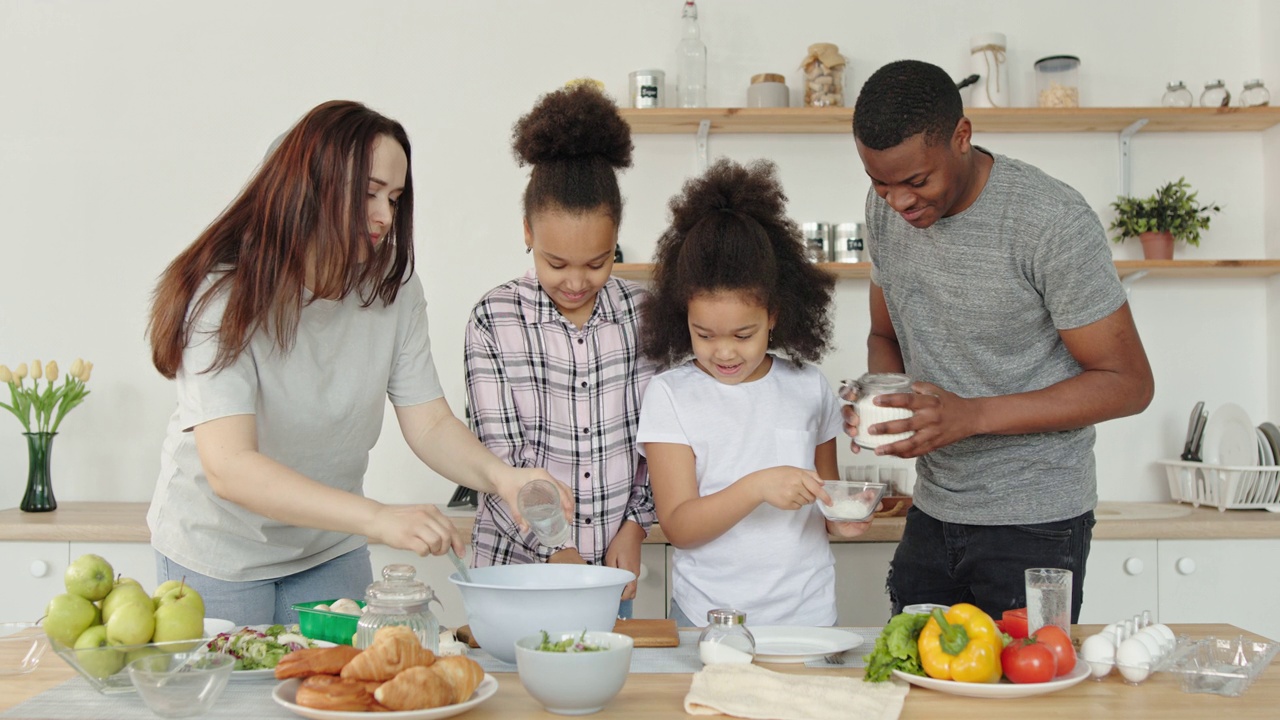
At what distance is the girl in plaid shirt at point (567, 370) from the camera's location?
1.93m

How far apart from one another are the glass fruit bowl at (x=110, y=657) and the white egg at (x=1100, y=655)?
107 centimetres

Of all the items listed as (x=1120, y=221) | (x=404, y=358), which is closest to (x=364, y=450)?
(x=404, y=358)

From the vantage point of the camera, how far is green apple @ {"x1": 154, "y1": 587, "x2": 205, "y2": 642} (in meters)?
1.26

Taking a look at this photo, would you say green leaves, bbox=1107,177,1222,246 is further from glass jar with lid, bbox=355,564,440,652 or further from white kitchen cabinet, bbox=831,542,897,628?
glass jar with lid, bbox=355,564,440,652

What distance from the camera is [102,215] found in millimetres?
3299

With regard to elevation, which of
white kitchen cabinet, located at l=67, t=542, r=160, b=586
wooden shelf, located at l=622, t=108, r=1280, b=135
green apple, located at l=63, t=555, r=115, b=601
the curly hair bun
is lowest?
white kitchen cabinet, located at l=67, t=542, r=160, b=586

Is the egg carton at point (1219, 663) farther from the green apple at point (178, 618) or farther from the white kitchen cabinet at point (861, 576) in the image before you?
the white kitchen cabinet at point (861, 576)

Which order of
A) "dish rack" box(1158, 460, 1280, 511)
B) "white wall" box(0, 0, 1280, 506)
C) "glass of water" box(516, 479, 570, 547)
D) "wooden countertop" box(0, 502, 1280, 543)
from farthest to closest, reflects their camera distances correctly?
"white wall" box(0, 0, 1280, 506)
"dish rack" box(1158, 460, 1280, 511)
"wooden countertop" box(0, 502, 1280, 543)
"glass of water" box(516, 479, 570, 547)

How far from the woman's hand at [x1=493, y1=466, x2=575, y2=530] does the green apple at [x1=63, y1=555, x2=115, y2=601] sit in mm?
562

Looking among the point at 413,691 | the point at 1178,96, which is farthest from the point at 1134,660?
the point at 1178,96

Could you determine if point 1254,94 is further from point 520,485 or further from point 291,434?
point 291,434

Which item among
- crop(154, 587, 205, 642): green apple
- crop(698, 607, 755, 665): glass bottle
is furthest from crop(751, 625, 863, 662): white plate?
crop(154, 587, 205, 642): green apple

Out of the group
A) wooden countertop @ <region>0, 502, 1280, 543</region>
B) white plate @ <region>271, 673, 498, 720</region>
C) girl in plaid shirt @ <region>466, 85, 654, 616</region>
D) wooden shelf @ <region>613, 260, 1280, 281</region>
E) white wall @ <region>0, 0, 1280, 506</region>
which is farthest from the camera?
white wall @ <region>0, 0, 1280, 506</region>

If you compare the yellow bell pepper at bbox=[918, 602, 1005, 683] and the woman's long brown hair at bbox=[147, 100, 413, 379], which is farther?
the woman's long brown hair at bbox=[147, 100, 413, 379]
